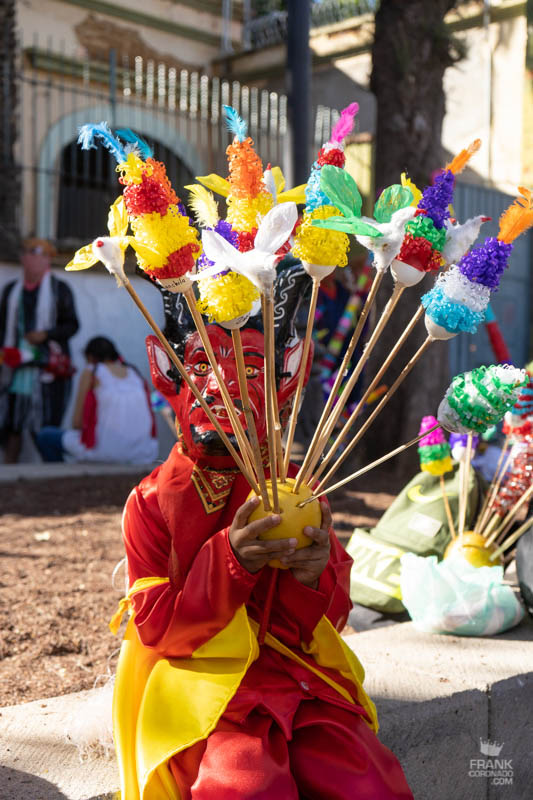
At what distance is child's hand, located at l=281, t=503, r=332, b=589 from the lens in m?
1.77

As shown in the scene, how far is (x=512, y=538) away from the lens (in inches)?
123

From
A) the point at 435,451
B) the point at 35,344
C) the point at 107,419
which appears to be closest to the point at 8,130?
the point at 35,344

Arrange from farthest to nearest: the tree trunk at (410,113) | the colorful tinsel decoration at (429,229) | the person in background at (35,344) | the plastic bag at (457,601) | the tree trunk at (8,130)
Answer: the tree trunk at (8,130) < the person in background at (35,344) < the tree trunk at (410,113) < the plastic bag at (457,601) < the colorful tinsel decoration at (429,229)

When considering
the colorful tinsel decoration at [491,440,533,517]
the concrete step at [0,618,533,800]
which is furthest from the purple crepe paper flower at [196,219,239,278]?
the colorful tinsel decoration at [491,440,533,517]

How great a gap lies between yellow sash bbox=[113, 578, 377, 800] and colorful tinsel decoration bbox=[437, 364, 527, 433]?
2.00ft

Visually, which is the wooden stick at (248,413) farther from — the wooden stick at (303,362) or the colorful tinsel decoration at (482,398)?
the colorful tinsel decoration at (482,398)

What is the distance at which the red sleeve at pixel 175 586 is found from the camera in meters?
1.81

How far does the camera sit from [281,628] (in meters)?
1.97

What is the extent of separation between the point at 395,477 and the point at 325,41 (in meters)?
7.65

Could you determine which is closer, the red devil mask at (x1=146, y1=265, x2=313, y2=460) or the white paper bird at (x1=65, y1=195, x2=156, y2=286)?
the white paper bird at (x1=65, y1=195, x2=156, y2=286)

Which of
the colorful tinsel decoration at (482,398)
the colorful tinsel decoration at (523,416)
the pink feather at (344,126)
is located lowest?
the colorful tinsel decoration at (523,416)

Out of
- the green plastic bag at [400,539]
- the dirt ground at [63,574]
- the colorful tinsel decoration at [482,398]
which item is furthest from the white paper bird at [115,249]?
the green plastic bag at [400,539]

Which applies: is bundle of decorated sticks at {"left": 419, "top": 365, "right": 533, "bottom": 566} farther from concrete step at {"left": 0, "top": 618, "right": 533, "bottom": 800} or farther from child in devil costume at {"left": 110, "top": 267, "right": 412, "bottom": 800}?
child in devil costume at {"left": 110, "top": 267, "right": 412, "bottom": 800}

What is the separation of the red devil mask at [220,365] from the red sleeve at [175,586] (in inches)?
7.5
